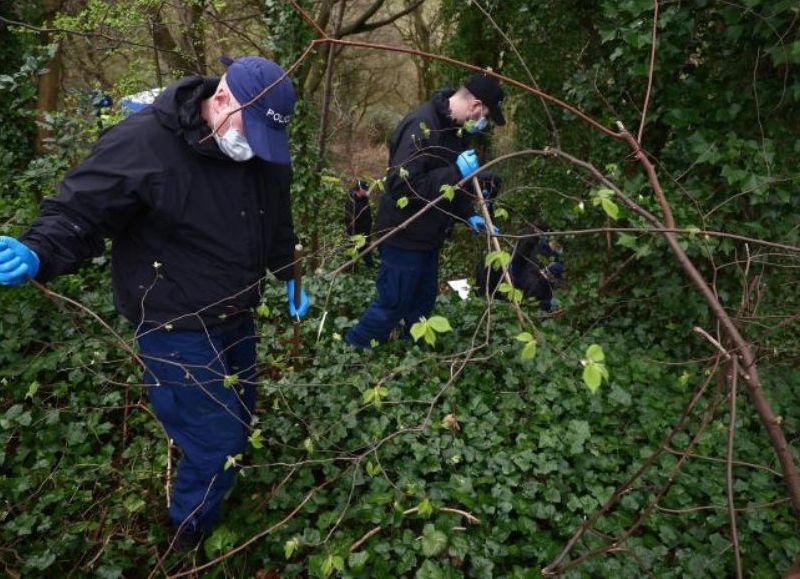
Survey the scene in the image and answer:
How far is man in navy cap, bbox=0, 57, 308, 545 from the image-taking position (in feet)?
6.81

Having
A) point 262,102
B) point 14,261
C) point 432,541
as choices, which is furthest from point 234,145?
point 432,541

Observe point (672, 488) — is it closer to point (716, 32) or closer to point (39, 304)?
point (716, 32)

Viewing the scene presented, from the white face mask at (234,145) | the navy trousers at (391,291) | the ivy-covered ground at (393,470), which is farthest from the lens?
the navy trousers at (391,291)

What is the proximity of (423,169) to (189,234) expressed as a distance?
1.71 meters

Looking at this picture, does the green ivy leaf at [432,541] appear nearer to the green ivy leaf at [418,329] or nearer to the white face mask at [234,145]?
the green ivy leaf at [418,329]

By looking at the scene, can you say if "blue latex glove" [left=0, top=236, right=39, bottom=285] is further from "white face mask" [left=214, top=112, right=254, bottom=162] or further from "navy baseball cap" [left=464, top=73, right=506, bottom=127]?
"navy baseball cap" [left=464, top=73, right=506, bottom=127]

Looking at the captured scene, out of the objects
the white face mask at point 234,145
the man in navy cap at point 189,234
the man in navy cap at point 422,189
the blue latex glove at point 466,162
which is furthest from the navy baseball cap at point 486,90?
the white face mask at point 234,145

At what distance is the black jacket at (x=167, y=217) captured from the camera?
205 centimetres

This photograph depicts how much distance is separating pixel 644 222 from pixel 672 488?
165 centimetres

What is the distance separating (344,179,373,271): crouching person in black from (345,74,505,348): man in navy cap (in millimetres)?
1057

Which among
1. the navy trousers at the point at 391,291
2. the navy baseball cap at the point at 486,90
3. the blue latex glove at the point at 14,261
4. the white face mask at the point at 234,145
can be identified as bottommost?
the navy trousers at the point at 391,291

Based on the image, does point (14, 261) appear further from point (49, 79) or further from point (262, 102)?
point (49, 79)

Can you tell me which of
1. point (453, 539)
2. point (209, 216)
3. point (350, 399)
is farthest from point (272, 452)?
point (209, 216)

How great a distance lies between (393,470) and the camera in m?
2.83
